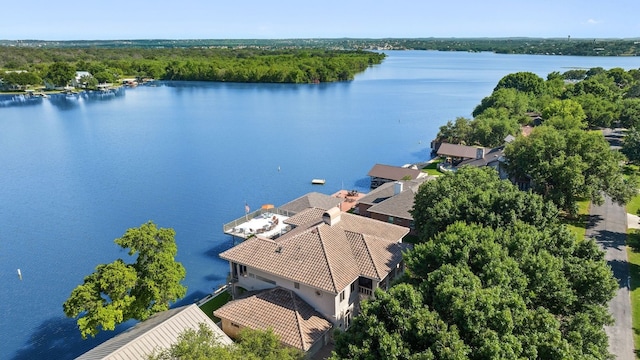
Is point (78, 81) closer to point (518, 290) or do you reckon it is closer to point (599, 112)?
point (599, 112)

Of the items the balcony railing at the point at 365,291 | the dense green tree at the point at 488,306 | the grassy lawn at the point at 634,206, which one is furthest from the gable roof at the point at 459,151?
the balcony railing at the point at 365,291

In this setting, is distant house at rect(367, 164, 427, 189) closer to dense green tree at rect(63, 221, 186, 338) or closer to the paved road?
the paved road

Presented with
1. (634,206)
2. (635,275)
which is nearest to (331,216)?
(635,275)

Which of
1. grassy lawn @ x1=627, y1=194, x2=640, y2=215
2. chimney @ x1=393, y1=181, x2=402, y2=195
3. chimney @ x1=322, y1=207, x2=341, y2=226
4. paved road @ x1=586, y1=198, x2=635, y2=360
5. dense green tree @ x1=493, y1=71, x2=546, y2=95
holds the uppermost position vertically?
dense green tree @ x1=493, y1=71, x2=546, y2=95

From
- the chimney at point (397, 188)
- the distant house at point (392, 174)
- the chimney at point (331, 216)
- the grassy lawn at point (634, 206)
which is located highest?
the chimney at point (331, 216)

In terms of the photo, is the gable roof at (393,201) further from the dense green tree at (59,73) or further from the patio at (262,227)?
the dense green tree at (59,73)

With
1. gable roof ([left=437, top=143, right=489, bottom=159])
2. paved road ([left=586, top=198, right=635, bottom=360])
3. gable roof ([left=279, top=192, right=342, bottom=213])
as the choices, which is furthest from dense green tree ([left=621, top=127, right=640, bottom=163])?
gable roof ([left=279, top=192, right=342, bottom=213])
